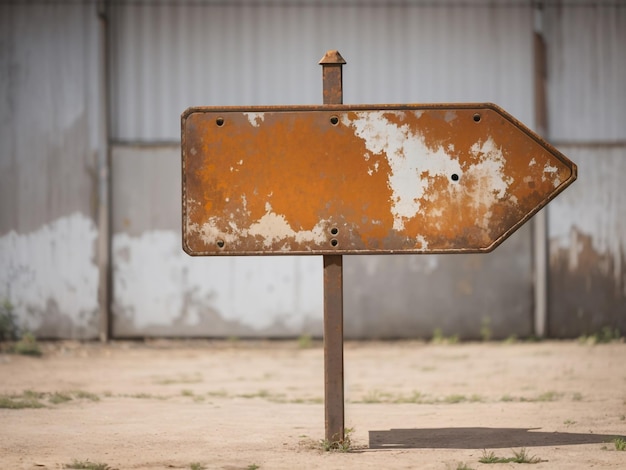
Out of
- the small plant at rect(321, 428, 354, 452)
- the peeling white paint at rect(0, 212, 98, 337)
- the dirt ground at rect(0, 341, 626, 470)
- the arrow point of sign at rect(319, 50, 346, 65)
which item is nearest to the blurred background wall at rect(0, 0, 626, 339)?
the peeling white paint at rect(0, 212, 98, 337)

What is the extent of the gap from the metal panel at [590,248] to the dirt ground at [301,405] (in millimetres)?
423

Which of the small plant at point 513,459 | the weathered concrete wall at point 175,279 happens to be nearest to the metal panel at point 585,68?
the weathered concrete wall at point 175,279

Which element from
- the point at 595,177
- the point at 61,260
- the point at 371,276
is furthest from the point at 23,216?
the point at 595,177

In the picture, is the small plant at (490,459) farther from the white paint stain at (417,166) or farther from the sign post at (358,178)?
the white paint stain at (417,166)

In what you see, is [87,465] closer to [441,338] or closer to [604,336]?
[441,338]

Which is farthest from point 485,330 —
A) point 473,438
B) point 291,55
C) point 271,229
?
point 271,229

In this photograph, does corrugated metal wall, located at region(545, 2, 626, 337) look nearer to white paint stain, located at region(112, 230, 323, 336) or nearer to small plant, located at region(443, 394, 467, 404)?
white paint stain, located at region(112, 230, 323, 336)

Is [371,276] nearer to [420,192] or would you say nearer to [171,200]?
[171,200]

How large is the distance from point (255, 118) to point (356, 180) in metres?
0.57

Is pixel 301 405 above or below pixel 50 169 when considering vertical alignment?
below

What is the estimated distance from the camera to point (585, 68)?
34.3 feet

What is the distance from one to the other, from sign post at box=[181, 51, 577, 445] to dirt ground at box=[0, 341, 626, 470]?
105 cm

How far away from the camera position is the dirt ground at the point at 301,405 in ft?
15.9

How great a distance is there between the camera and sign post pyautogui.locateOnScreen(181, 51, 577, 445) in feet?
15.4
